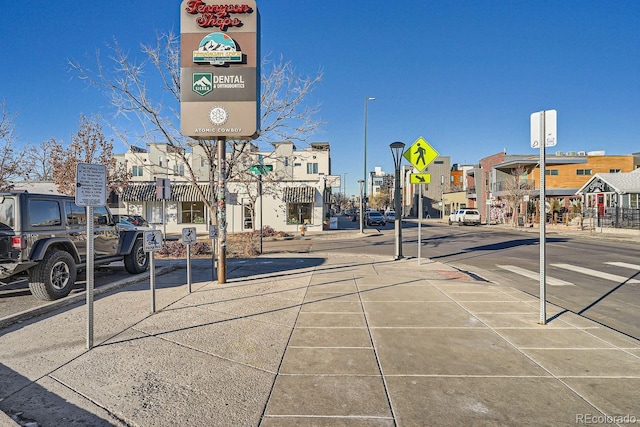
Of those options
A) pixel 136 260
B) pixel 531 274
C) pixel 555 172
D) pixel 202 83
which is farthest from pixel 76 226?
pixel 555 172

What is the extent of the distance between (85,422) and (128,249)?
7294mm

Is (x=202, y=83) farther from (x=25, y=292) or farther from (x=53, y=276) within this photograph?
(x=25, y=292)

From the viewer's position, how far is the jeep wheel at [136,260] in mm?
9891

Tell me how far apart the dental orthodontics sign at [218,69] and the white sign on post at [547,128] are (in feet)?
16.9

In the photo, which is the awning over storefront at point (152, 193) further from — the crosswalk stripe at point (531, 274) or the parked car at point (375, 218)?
the crosswalk stripe at point (531, 274)

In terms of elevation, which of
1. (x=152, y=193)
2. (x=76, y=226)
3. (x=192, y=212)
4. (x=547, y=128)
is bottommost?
(x=76, y=226)

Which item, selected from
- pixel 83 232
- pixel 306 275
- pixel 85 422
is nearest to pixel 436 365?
pixel 85 422

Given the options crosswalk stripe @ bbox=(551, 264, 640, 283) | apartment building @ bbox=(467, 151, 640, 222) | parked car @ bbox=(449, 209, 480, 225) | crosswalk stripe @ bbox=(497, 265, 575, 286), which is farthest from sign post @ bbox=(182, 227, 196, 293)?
apartment building @ bbox=(467, 151, 640, 222)

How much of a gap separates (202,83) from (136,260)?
500 cm

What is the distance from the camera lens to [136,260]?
10.1 m

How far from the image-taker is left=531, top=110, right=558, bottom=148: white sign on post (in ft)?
17.3

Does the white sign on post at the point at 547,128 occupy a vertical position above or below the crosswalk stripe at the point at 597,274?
above

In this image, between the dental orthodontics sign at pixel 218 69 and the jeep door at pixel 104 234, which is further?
the jeep door at pixel 104 234

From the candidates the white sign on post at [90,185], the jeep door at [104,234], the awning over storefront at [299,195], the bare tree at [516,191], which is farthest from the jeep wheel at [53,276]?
the bare tree at [516,191]
